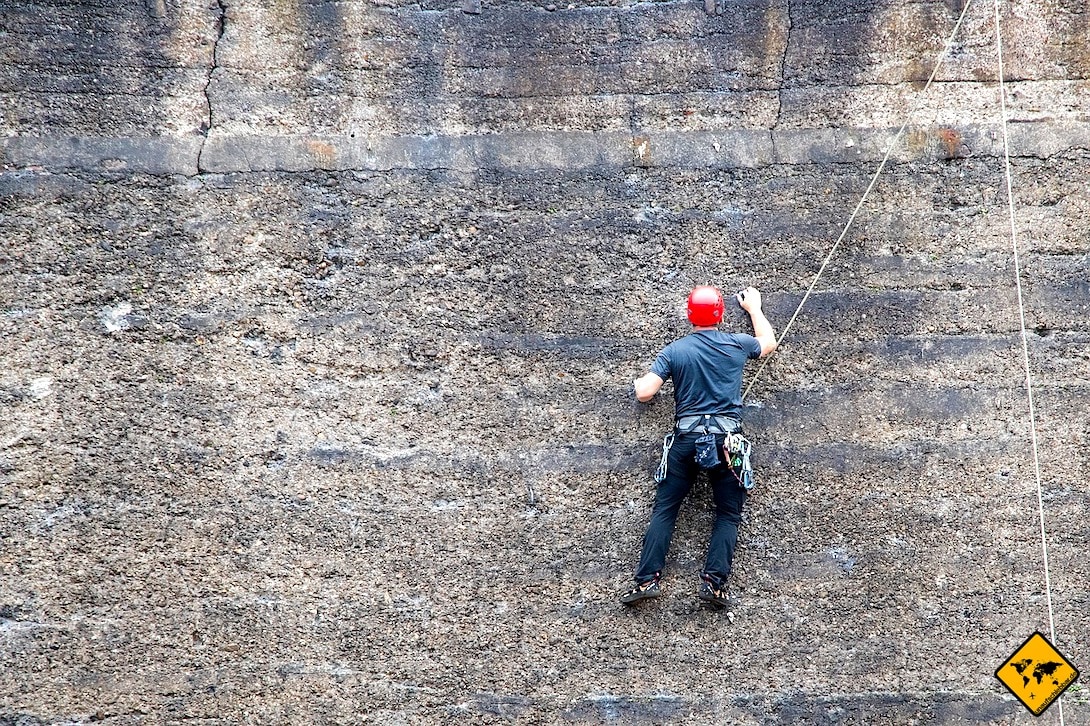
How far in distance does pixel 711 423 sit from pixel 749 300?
2.16 ft

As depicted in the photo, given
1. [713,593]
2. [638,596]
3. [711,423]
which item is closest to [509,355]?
[711,423]

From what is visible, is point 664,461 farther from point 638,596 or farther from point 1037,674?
point 1037,674

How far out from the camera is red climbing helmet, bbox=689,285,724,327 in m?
3.94

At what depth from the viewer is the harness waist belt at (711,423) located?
3.86 metres

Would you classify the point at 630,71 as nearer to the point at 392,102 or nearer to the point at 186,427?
the point at 392,102

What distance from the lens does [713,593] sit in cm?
397

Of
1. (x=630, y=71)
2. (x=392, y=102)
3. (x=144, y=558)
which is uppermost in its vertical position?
(x=630, y=71)

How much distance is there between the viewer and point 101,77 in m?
4.14

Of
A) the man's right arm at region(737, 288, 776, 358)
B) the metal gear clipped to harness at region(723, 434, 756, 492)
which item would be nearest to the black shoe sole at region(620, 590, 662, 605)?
the metal gear clipped to harness at region(723, 434, 756, 492)

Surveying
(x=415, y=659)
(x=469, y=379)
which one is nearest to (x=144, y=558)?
(x=415, y=659)

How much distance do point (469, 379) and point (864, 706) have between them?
2.42 meters

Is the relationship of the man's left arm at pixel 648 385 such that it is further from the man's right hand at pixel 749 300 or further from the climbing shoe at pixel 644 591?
the climbing shoe at pixel 644 591

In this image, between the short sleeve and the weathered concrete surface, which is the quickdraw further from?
the short sleeve

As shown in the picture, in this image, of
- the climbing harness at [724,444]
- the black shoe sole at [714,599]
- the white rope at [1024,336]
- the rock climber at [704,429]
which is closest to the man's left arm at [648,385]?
the rock climber at [704,429]
